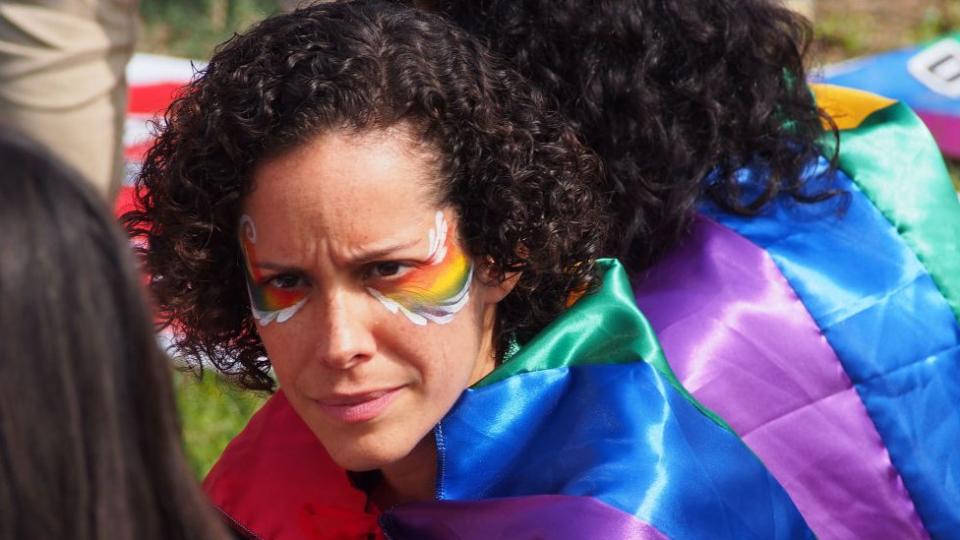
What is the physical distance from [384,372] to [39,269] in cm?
106

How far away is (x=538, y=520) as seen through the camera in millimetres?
2293

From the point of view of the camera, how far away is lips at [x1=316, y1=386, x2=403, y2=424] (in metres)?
2.36

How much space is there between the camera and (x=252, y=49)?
254 centimetres

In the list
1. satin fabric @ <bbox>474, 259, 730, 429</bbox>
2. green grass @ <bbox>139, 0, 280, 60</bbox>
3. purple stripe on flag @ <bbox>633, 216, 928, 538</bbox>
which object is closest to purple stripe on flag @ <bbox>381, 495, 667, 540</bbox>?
satin fabric @ <bbox>474, 259, 730, 429</bbox>

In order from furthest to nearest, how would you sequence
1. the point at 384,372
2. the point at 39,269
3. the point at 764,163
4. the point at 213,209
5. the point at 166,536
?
the point at 764,163 < the point at 213,209 < the point at 384,372 < the point at 166,536 < the point at 39,269

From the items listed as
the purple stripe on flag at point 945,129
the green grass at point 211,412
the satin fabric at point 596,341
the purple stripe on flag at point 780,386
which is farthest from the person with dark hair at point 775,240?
the purple stripe on flag at point 945,129

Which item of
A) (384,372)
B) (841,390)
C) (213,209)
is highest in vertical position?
(213,209)

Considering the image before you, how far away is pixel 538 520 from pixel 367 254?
0.48 m

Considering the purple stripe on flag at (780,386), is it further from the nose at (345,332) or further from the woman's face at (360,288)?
the nose at (345,332)

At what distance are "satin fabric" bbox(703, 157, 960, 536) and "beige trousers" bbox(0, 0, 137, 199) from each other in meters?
1.23

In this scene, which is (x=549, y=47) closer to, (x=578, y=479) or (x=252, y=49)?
(x=252, y=49)

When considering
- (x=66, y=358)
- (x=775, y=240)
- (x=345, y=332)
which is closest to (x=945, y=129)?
(x=775, y=240)

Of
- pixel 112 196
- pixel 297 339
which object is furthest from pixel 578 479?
pixel 112 196

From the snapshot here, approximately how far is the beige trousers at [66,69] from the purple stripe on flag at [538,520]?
82cm
